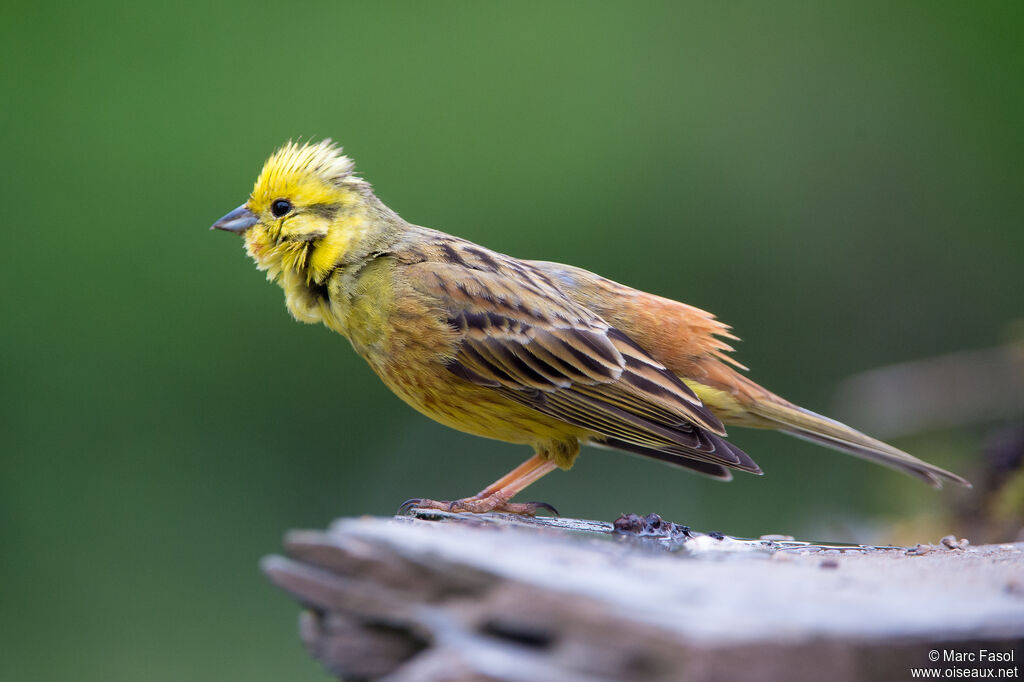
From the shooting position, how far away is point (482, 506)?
4156 mm

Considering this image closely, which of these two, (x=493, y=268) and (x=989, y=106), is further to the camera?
(x=989, y=106)

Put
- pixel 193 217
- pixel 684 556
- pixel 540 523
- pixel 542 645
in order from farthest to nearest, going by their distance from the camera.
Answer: pixel 193 217, pixel 540 523, pixel 684 556, pixel 542 645

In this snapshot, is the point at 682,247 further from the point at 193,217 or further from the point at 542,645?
the point at 542,645

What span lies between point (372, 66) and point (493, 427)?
191 inches

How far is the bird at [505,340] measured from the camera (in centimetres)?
418

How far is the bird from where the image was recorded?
4176mm

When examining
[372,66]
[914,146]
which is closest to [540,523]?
[372,66]

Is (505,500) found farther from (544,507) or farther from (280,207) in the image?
(280,207)

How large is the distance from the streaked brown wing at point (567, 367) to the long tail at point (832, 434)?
1.42 ft

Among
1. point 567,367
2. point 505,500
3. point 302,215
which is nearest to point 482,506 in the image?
point 505,500

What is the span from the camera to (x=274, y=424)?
7816 millimetres

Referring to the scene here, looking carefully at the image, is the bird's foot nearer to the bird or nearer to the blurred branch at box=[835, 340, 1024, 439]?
the bird

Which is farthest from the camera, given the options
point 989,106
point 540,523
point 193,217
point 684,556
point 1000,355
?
point 989,106

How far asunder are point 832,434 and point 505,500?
4.39ft
